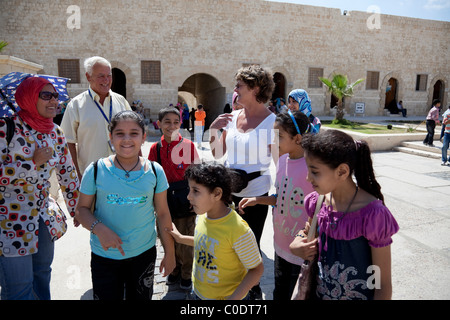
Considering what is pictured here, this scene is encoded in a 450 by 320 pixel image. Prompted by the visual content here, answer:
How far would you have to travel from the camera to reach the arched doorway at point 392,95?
22.4 meters

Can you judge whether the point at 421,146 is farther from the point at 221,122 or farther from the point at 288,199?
the point at 288,199

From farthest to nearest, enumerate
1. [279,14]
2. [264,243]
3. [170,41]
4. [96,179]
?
[279,14], [170,41], [264,243], [96,179]

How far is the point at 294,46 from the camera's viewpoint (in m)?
18.7

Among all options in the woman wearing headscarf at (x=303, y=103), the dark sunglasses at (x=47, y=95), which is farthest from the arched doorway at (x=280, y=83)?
the dark sunglasses at (x=47, y=95)

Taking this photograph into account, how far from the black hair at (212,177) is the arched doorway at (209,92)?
16.7m

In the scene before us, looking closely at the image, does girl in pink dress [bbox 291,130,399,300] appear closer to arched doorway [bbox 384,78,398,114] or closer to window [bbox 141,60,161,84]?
window [bbox 141,60,161,84]

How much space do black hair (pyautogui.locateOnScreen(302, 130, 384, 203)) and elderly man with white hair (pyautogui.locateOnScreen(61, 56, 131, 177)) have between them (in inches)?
81.6

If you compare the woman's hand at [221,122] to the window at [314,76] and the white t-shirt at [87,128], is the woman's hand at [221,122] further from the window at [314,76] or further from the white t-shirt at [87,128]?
the window at [314,76]

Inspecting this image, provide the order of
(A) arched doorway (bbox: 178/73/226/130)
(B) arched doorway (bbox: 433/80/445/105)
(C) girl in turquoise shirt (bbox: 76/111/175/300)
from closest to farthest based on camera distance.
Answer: (C) girl in turquoise shirt (bbox: 76/111/175/300) < (A) arched doorway (bbox: 178/73/226/130) < (B) arched doorway (bbox: 433/80/445/105)

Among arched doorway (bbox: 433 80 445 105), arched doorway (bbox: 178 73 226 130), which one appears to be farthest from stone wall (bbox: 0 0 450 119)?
arched doorway (bbox: 433 80 445 105)

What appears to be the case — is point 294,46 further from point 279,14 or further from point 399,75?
point 399,75

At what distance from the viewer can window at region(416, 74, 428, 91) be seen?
22.4m
